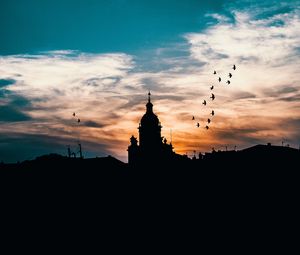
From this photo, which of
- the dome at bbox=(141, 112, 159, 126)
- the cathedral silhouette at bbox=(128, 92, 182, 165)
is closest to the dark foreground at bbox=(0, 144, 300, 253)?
the cathedral silhouette at bbox=(128, 92, 182, 165)

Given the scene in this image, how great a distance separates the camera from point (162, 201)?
223 ft

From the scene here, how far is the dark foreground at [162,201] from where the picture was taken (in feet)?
171

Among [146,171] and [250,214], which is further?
[146,171]

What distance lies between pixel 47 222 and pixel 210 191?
23847mm

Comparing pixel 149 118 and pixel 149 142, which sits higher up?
pixel 149 118

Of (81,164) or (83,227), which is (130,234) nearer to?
(83,227)

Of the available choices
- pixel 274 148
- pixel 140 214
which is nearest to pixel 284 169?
pixel 274 148

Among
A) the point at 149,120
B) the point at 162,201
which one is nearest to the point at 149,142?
the point at 149,120

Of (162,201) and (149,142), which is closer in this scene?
(162,201)

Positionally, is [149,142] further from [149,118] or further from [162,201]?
[162,201]

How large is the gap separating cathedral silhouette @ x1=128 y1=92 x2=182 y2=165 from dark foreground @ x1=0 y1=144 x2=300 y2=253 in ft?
19.8

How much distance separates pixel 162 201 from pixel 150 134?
85.8 ft

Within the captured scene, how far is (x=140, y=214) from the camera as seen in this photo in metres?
62.0

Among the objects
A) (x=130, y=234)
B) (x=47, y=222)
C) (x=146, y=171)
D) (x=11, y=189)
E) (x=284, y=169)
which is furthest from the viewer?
(x=146, y=171)
